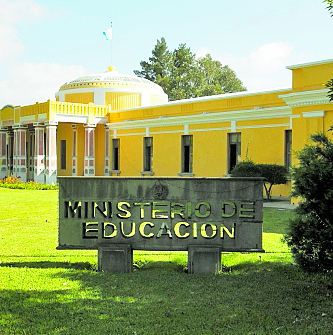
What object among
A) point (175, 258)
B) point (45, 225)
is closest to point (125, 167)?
point (45, 225)

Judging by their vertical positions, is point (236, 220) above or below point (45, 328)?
above

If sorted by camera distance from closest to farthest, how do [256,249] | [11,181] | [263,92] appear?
[256,249]
[263,92]
[11,181]

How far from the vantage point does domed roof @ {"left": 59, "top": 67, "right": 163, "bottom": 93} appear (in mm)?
33188

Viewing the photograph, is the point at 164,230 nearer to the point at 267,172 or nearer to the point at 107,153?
the point at 267,172

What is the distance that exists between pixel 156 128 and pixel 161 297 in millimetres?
21581

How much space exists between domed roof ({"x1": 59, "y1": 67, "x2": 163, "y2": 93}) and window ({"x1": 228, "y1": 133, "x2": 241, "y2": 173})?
523 inches

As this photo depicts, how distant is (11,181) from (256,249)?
80.4 ft

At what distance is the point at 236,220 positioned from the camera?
21.2ft

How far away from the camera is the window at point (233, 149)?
71.3 feet

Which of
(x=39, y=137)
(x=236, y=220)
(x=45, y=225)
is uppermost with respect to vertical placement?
(x=39, y=137)

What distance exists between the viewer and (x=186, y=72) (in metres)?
55.0

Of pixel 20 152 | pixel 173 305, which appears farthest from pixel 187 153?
pixel 173 305

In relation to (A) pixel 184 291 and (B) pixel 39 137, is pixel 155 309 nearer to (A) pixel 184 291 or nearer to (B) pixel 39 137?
(A) pixel 184 291

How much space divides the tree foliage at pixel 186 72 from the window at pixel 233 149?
102ft
